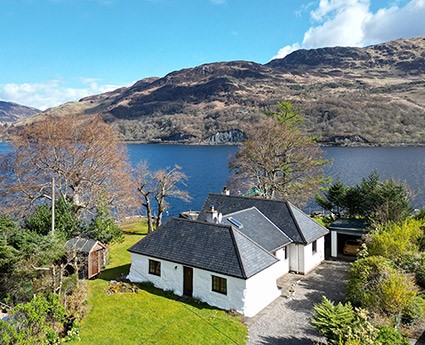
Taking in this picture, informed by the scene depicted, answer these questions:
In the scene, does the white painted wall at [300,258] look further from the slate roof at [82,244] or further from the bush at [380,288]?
the slate roof at [82,244]

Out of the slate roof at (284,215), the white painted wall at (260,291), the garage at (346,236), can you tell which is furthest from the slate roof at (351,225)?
the white painted wall at (260,291)

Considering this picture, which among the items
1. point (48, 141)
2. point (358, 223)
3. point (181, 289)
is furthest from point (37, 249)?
point (358, 223)

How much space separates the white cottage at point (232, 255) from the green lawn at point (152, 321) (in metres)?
1.08

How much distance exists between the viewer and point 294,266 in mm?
24047

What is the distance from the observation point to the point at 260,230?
78.3 feet

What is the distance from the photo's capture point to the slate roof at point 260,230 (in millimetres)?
22500

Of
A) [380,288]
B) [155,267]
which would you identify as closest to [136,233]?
[155,267]

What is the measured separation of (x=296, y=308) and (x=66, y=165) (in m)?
23.8

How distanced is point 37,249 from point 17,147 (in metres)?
13.3

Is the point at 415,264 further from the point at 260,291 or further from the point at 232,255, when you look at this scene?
the point at 232,255

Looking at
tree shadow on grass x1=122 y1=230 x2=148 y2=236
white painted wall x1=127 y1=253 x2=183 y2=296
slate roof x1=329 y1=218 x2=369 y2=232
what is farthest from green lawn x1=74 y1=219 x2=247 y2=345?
tree shadow on grass x1=122 y1=230 x2=148 y2=236

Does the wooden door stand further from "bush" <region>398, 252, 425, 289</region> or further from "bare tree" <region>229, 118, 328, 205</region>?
"bare tree" <region>229, 118, 328, 205</region>

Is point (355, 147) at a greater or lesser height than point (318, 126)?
lesser

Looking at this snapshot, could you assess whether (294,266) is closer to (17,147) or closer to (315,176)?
(315,176)
